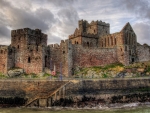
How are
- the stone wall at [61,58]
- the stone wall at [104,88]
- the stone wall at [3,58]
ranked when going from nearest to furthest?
the stone wall at [104,88] < the stone wall at [3,58] < the stone wall at [61,58]

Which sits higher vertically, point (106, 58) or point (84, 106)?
point (106, 58)

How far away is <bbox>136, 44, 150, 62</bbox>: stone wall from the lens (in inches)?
2502

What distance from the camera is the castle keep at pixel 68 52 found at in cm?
5100

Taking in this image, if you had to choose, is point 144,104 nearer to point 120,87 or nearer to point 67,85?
point 120,87

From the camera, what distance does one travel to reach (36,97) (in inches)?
1506

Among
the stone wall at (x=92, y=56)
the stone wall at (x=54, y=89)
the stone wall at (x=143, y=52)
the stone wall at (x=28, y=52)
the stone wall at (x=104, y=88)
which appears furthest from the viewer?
the stone wall at (x=143, y=52)

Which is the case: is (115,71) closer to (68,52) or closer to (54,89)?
(68,52)

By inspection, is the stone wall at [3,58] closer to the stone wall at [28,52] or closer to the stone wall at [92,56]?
the stone wall at [28,52]

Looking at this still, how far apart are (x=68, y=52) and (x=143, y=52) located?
901 inches

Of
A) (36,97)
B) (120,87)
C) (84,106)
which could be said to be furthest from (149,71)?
(36,97)

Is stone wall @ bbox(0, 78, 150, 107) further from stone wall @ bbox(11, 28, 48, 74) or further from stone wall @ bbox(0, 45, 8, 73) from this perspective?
stone wall @ bbox(11, 28, 48, 74)

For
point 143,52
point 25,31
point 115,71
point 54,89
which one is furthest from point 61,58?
point 143,52

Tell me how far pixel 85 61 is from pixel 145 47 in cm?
1911

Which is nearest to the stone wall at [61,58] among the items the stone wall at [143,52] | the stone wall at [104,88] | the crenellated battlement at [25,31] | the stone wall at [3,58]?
the crenellated battlement at [25,31]
